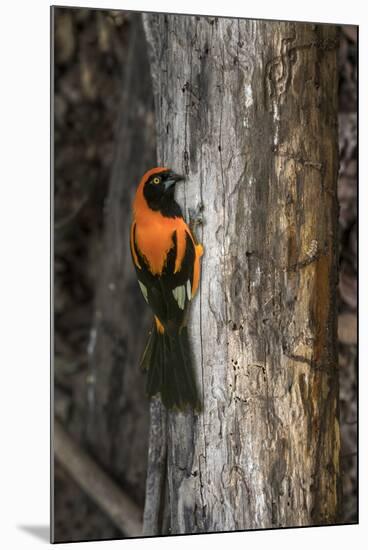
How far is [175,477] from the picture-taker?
88.8 inches

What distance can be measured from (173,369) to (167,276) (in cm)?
23

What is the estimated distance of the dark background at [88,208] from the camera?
245 centimetres

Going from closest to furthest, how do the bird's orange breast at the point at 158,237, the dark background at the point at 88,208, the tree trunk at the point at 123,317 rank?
the bird's orange breast at the point at 158,237 < the dark background at the point at 88,208 < the tree trunk at the point at 123,317

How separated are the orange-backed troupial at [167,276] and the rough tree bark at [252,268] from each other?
0.10 feet

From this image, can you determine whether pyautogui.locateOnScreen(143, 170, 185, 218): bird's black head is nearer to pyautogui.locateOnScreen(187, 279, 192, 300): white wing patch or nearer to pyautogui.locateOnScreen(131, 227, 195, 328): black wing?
pyautogui.locateOnScreen(131, 227, 195, 328): black wing

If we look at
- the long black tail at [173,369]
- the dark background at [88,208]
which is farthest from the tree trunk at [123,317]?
the long black tail at [173,369]

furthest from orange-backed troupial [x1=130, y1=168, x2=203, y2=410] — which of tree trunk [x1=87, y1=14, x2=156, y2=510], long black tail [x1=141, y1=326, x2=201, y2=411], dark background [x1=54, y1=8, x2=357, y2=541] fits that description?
tree trunk [x1=87, y1=14, x2=156, y2=510]

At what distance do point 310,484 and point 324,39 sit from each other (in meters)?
1.17

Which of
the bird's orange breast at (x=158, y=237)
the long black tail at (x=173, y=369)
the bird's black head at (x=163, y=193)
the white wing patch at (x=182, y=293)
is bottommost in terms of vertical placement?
the long black tail at (x=173, y=369)

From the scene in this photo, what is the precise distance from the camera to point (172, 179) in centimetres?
216

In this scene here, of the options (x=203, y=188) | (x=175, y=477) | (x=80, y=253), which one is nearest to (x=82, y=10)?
(x=203, y=188)

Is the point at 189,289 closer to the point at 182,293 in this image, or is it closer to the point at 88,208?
the point at 182,293

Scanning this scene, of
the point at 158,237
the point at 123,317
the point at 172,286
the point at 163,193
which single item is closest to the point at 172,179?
the point at 163,193

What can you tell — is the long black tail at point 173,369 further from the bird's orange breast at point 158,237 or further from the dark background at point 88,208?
Answer: the dark background at point 88,208
